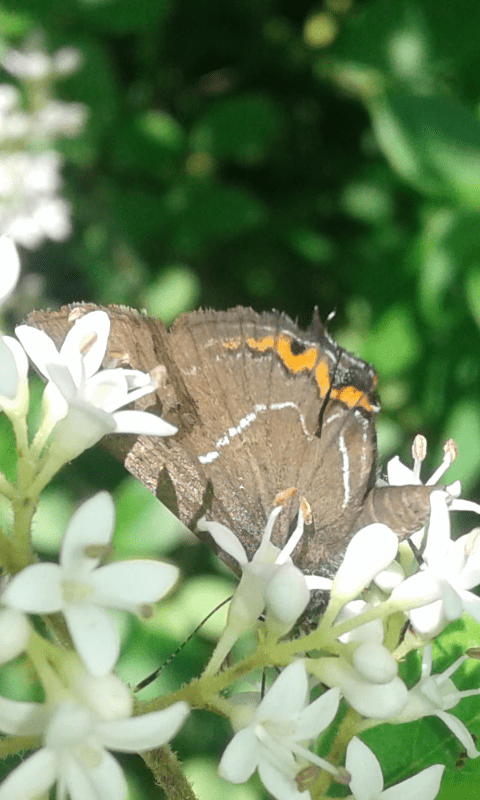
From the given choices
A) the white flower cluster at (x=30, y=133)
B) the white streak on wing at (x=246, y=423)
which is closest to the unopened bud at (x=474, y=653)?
the white streak on wing at (x=246, y=423)

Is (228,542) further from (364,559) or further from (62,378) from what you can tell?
(62,378)

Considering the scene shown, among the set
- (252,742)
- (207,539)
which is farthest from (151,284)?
(252,742)

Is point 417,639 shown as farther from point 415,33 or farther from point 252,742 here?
point 415,33

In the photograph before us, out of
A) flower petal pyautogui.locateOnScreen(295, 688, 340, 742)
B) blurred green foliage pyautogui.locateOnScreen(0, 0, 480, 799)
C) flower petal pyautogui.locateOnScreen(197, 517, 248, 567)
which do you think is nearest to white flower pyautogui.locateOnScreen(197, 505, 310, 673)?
flower petal pyautogui.locateOnScreen(197, 517, 248, 567)

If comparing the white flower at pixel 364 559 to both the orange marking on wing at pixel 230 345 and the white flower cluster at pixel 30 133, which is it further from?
the white flower cluster at pixel 30 133

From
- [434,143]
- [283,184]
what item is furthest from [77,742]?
[283,184]
